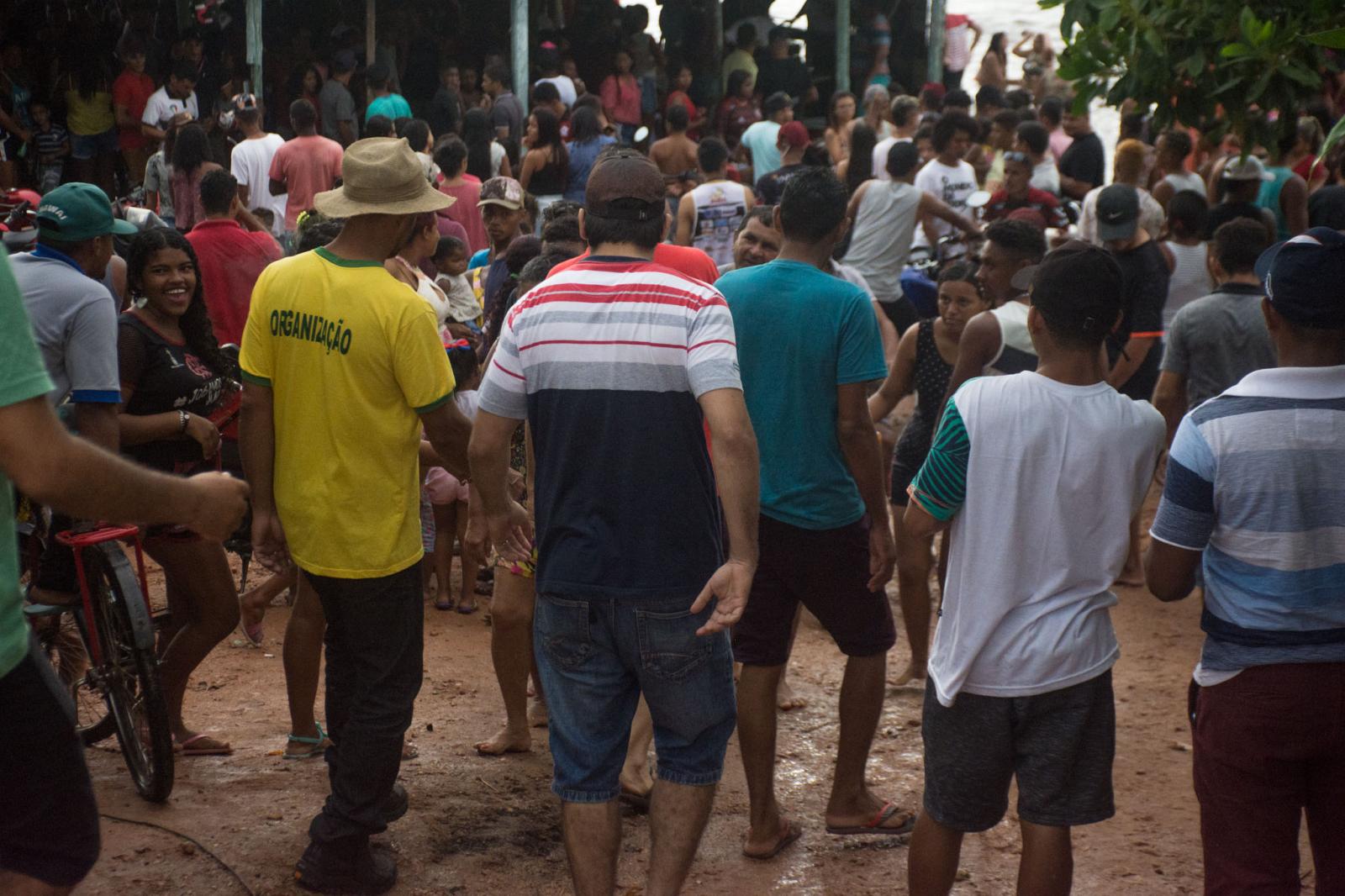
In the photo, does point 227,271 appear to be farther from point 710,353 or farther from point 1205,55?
point 1205,55

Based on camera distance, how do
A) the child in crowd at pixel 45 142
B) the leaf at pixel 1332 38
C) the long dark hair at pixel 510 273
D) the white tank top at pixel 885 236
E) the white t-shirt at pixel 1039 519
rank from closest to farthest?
1. the leaf at pixel 1332 38
2. the white t-shirt at pixel 1039 519
3. the long dark hair at pixel 510 273
4. the white tank top at pixel 885 236
5. the child in crowd at pixel 45 142

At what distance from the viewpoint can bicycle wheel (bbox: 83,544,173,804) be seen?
4395 millimetres

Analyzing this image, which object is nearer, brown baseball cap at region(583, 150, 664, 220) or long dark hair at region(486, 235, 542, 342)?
brown baseball cap at region(583, 150, 664, 220)

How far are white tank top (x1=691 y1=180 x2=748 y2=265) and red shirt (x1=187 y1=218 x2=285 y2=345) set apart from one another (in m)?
3.75

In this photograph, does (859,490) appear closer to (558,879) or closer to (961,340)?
(961,340)

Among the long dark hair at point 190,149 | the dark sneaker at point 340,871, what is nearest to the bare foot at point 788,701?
the dark sneaker at point 340,871

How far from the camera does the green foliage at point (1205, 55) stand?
3.61m

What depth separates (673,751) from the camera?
357 centimetres

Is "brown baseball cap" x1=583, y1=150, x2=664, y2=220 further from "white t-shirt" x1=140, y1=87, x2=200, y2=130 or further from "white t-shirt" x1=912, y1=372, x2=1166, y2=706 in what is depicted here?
"white t-shirt" x1=140, y1=87, x2=200, y2=130

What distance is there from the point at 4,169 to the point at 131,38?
73.3 inches

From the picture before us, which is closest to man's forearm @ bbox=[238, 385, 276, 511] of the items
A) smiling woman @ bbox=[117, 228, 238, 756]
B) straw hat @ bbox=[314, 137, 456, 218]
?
straw hat @ bbox=[314, 137, 456, 218]

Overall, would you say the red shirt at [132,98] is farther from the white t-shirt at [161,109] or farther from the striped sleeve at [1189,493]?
the striped sleeve at [1189,493]

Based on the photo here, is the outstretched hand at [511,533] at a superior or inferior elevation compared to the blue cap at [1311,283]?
A: inferior

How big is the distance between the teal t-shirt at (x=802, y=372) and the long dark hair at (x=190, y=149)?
18.5 ft
